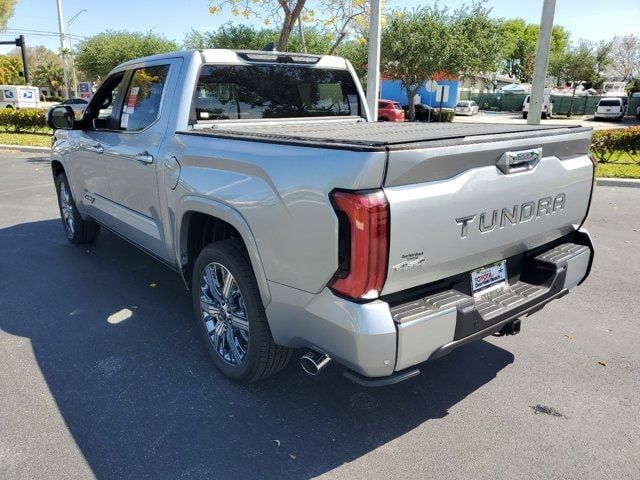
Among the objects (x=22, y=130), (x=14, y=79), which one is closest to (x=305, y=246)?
(x=22, y=130)

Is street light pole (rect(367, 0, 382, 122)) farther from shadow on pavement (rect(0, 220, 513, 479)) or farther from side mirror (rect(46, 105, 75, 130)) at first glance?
shadow on pavement (rect(0, 220, 513, 479))

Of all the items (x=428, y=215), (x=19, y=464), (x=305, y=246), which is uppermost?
(x=428, y=215)

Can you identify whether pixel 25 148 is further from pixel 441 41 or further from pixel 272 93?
pixel 441 41

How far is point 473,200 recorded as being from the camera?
2.39 meters

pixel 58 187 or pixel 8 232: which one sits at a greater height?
pixel 58 187

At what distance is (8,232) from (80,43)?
45737 mm

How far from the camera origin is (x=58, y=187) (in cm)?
617

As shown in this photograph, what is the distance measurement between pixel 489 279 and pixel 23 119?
22.3 m

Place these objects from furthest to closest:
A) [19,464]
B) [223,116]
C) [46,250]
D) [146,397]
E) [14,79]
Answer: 1. [14,79]
2. [46,250]
3. [223,116]
4. [146,397]
5. [19,464]

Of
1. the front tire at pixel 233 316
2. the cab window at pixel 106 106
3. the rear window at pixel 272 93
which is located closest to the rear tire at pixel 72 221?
the cab window at pixel 106 106

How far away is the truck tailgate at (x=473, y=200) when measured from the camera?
2.17 m

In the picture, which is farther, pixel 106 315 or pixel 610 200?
pixel 610 200

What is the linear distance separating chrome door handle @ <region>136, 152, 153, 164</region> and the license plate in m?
2.37

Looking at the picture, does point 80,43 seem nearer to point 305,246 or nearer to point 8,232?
point 8,232
